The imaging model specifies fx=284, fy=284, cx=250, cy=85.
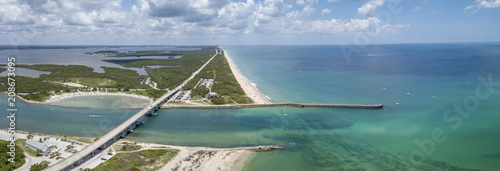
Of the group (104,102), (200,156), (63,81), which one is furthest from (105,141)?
(63,81)

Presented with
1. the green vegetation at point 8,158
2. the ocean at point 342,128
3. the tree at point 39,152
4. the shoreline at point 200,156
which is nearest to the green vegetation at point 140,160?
the shoreline at point 200,156

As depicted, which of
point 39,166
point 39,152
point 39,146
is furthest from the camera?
point 39,146

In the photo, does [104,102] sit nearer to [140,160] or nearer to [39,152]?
[39,152]

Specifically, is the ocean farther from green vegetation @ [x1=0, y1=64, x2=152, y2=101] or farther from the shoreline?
green vegetation @ [x1=0, y1=64, x2=152, y2=101]

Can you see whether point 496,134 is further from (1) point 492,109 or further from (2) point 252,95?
(2) point 252,95

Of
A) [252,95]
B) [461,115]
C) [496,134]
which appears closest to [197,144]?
[252,95]

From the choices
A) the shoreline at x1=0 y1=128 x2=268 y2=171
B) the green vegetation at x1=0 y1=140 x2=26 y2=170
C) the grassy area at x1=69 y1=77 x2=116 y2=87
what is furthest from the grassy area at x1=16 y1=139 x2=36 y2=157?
the grassy area at x1=69 y1=77 x2=116 y2=87
